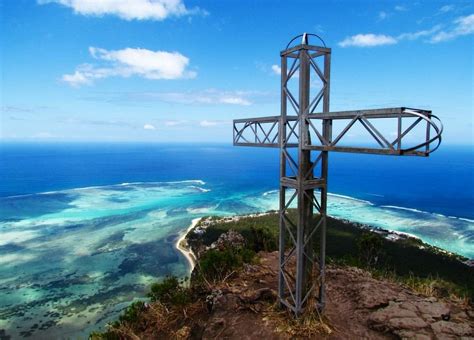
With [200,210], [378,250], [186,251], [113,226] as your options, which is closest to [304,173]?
[378,250]

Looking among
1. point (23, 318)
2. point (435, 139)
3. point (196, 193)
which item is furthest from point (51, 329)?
point (196, 193)

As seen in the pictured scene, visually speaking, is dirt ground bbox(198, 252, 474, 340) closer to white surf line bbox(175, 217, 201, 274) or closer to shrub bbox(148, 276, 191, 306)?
shrub bbox(148, 276, 191, 306)

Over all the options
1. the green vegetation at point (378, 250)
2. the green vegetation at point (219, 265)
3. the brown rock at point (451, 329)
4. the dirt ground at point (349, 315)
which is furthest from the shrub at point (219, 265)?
the brown rock at point (451, 329)

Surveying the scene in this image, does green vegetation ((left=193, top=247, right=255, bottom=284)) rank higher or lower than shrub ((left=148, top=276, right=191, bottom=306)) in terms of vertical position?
higher

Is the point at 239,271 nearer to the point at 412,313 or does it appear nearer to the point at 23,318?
the point at 412,313

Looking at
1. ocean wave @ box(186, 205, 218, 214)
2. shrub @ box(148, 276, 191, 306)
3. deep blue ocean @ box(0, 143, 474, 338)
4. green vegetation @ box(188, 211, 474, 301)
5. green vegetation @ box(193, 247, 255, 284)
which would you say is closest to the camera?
shrub @ box(148, 276, 191, 306)

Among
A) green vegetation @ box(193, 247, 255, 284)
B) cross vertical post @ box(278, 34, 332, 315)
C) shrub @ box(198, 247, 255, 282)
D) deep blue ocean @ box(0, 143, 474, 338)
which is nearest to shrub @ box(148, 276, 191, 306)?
green vegetation @ box(193, 247, 255, 284)

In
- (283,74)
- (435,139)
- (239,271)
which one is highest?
(283,74)

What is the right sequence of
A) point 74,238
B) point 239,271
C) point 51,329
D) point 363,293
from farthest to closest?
point 74,238 < point 51,329 < point 239,271 < point 363,293

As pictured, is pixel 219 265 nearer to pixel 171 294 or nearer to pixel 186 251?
pixel 171 294
